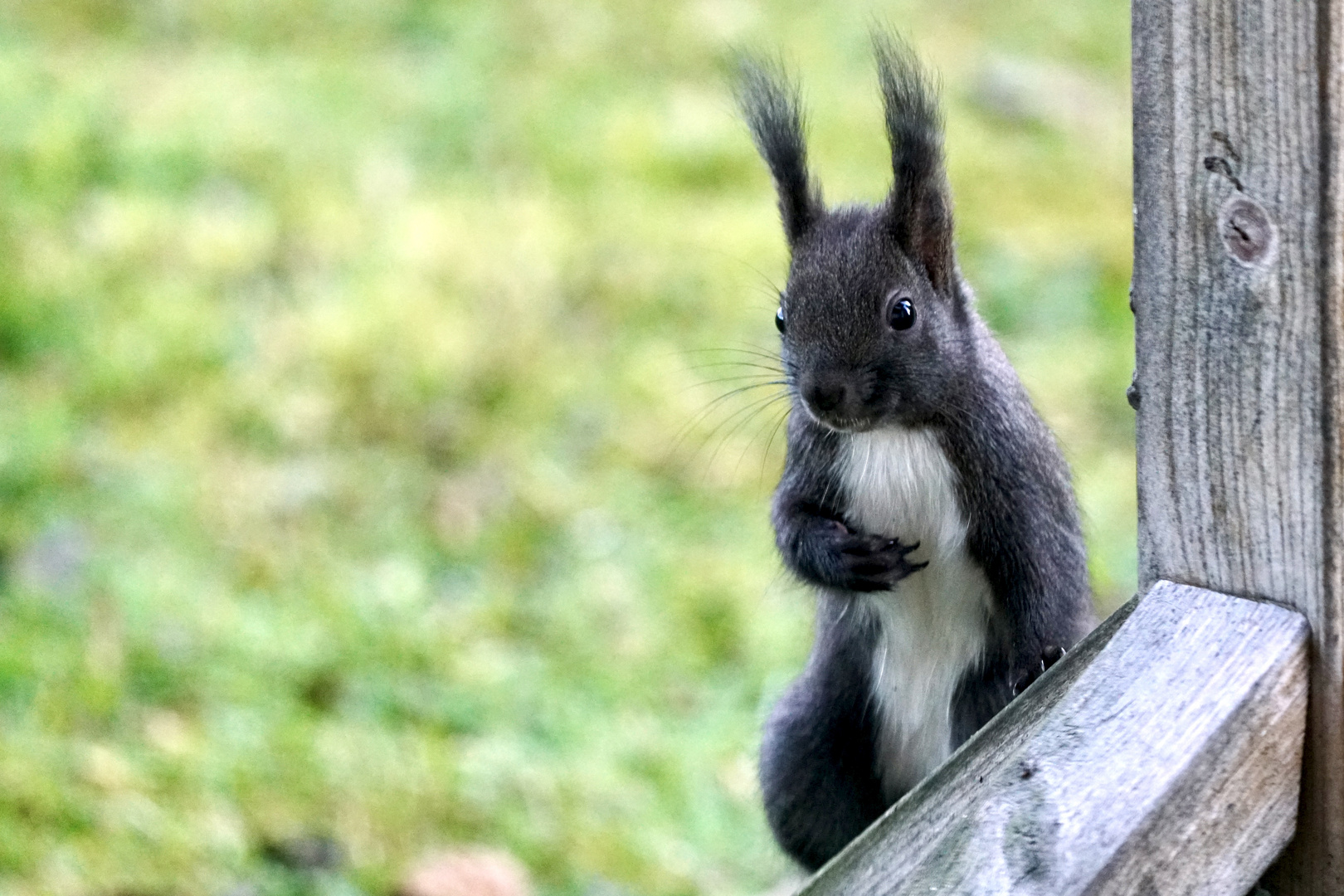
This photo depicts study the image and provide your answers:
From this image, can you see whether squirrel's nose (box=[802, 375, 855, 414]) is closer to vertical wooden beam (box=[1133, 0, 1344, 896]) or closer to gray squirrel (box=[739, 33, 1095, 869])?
gray squirrel (box=[739, 33, 1095, 869])

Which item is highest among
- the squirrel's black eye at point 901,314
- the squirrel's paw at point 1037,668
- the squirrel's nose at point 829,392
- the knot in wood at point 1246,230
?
the knot in wood at point 1246,230

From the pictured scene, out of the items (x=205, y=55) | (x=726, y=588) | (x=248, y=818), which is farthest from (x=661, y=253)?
(x=248, y=818)

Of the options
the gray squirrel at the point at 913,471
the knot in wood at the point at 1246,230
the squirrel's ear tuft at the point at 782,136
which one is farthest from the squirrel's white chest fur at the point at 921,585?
the knot in wood at the point at 1246,230

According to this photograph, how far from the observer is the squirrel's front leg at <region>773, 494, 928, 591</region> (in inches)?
66.4

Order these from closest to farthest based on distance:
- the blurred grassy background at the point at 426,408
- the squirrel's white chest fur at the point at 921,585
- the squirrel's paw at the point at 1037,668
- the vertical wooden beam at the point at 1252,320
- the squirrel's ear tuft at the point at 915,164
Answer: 1. the vertical wooden beam at the point at 1252,320
2. the squirrel's ear tuft at the point at 915,164
3. the squirrel's paw at the point at 1037,668
4. the squirrel's white chest fur at the point at 921,585
5. the blurred grassy background at the point at 426,408

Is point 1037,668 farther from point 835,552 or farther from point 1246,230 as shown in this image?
point 1246,230

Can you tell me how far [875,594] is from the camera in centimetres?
182

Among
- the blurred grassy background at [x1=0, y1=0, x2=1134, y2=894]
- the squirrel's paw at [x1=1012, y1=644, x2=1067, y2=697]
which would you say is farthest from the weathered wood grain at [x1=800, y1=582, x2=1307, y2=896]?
the blurred grassy background at [x1=0, y1=0, x2=1134, y2=894]

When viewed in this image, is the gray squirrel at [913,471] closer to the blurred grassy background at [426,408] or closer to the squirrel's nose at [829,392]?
the squirrel's nose at [829,392]

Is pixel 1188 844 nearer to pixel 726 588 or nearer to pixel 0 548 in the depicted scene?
pixel 726 588

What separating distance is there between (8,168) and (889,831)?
4.18 meters

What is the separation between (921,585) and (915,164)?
0.44 m

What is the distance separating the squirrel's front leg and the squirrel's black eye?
22 cm

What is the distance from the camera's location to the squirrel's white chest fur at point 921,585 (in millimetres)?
1787
